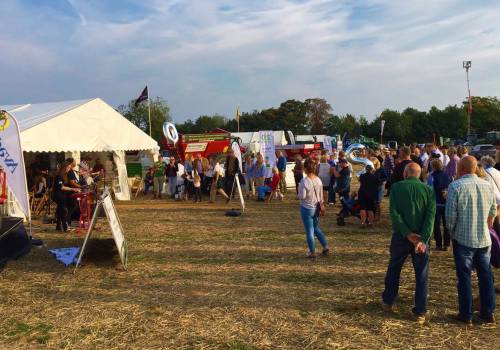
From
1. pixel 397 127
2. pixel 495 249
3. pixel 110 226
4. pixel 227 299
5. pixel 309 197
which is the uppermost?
pixel 397 127

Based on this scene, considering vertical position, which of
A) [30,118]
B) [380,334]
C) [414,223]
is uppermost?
[30,118]

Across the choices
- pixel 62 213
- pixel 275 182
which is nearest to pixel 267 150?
pixel 275 182

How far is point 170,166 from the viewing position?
16.0 metres

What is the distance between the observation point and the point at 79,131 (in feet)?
46.7

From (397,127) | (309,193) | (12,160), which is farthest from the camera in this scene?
(397,127)

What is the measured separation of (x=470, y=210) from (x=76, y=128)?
12707 millimetres

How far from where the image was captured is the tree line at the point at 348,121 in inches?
2314

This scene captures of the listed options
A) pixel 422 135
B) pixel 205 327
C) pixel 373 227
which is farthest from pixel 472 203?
pixel 422 135

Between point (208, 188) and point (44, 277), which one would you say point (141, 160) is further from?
point (44, 277)

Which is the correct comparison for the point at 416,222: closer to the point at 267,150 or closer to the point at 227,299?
the point at 227,299

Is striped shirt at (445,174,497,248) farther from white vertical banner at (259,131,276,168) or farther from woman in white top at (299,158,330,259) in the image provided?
white vertical banner at (259,131,276,168)

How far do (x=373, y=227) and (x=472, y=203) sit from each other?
16.8 feet

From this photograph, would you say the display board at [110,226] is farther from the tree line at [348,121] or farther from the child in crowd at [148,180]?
the tree line at [348,121]

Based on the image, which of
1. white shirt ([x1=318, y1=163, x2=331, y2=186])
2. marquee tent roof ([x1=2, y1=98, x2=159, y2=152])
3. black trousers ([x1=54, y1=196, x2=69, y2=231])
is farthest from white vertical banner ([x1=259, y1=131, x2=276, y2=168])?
black trousers ([x1=54, y1=196, x2=69, y2=231])
